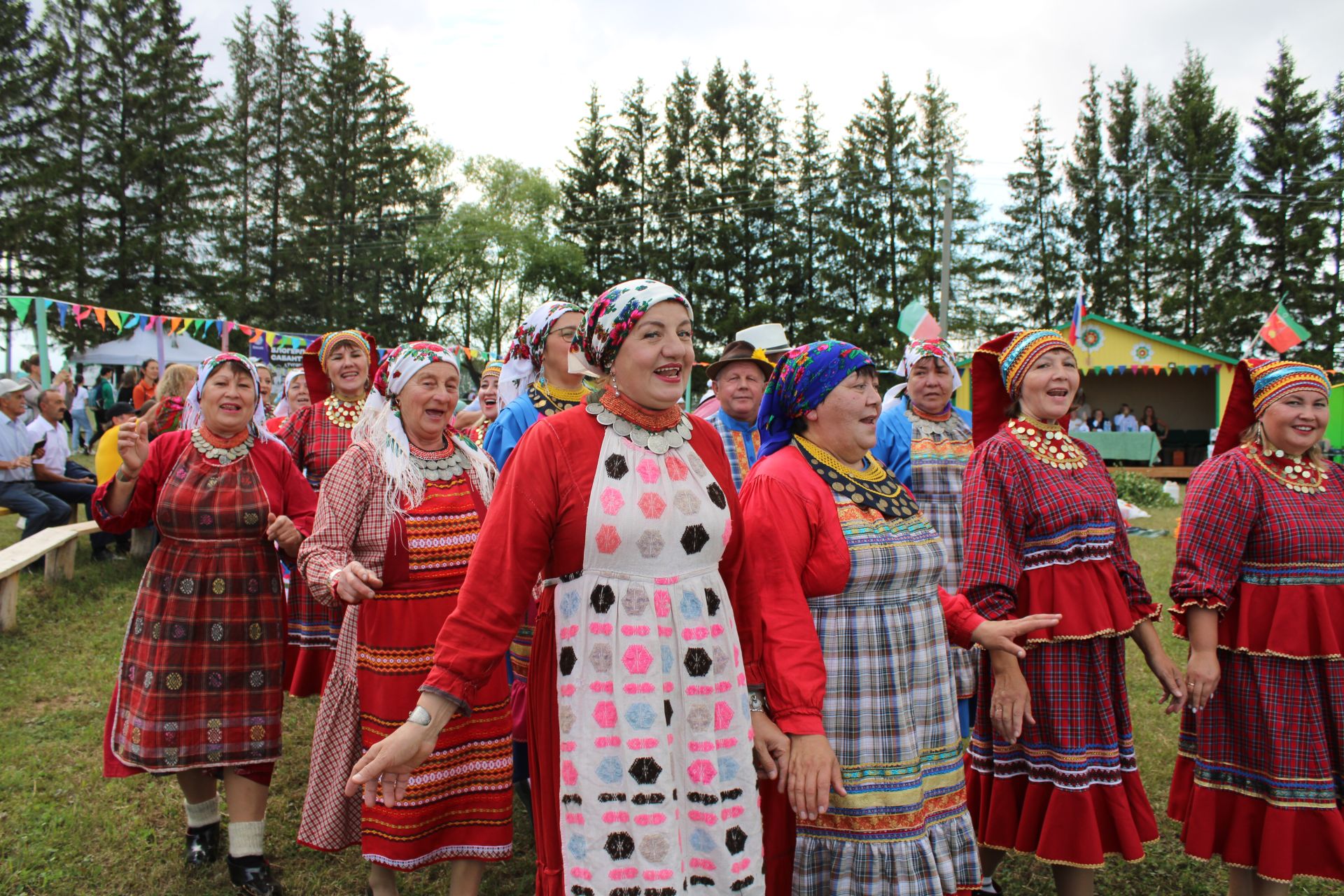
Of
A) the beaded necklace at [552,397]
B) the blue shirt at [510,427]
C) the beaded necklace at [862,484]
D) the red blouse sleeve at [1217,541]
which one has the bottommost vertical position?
the red blouse sleeve at [1217,541]

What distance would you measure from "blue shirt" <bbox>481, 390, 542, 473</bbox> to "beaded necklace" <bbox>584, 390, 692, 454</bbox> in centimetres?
158

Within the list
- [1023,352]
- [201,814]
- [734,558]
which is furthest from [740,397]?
[201,814]

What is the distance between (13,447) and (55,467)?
823 millimetres

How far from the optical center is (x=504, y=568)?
2117 millimetres

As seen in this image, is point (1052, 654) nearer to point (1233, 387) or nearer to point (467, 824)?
point (1233, 387)

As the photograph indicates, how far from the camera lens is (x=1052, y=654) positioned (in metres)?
3.06

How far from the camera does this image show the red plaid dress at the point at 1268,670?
3.15 metres

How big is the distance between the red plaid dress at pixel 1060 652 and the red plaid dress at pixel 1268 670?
434mm

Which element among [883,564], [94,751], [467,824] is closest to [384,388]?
[467,824]

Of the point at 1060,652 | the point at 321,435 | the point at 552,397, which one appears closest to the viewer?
the point at 1060,652

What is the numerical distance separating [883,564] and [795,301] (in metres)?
36.7

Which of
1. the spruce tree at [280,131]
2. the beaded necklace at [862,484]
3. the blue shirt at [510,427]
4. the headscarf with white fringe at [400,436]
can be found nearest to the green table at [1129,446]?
the blue shirt at [510,427]

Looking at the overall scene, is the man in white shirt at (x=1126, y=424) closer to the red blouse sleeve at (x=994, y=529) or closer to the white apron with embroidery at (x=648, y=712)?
the red blouse sleeve at (x=994, y=529)

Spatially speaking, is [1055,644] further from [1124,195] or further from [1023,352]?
[1124,195]
